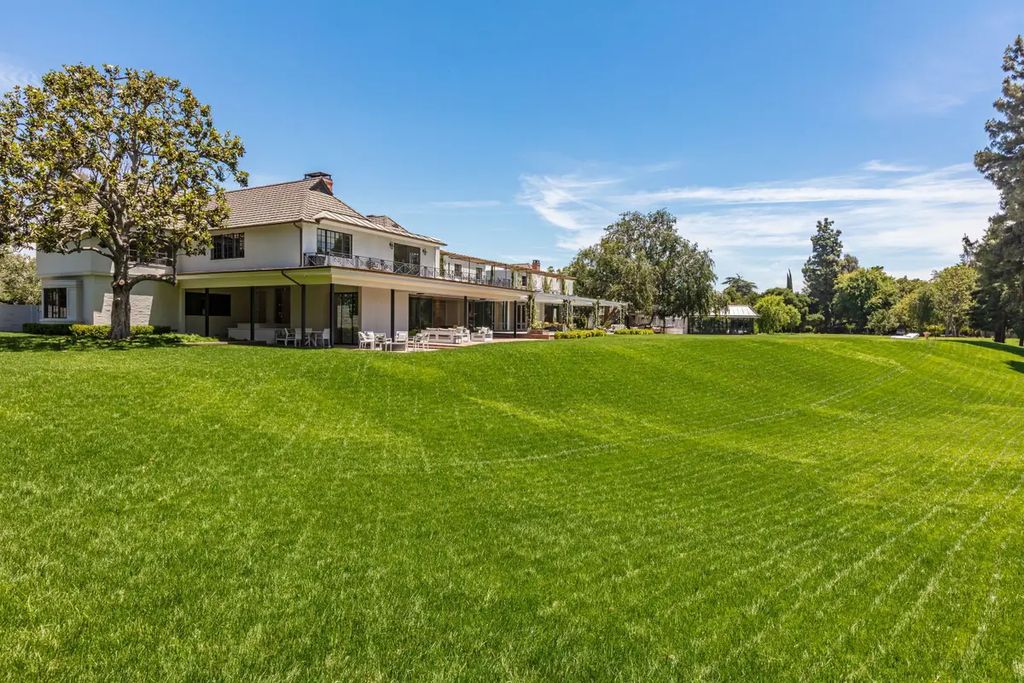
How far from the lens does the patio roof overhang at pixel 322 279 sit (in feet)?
74.5

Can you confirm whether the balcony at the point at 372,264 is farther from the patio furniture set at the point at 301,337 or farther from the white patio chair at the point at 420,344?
the white patio chair at the point at 420,344

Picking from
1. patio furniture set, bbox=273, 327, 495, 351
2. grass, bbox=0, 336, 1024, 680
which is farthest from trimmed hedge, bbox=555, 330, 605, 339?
grass, bbox=0, 336, 1024, 680

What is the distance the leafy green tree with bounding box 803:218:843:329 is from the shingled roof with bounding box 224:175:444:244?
92.8 metres

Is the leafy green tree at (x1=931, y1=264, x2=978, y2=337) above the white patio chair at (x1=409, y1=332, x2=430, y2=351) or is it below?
above

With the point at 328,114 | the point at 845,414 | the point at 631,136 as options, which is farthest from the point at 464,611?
the point at 631,136

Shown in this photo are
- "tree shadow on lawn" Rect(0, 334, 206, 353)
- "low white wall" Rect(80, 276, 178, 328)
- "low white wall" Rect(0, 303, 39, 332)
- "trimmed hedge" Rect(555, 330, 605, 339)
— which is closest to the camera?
"tree shadow on lawn" Rect(0, 334, 206, 353)

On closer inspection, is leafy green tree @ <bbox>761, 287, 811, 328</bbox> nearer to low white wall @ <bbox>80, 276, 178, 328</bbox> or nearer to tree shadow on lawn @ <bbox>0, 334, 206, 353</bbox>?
low white wall @ <bbox>80, 276, 178, 328</bbox>

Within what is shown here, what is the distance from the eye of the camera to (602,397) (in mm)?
15102

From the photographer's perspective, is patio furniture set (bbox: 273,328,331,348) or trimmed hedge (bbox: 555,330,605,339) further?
trimmed hedge (bbox: 555,330,605,339)

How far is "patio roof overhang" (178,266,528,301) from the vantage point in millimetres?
22708

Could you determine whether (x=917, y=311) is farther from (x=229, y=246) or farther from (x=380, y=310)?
(x=229, y=246)

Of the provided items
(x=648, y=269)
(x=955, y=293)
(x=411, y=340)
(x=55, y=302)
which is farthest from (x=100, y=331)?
(x=955, y=293)

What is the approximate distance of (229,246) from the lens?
91.2 ft

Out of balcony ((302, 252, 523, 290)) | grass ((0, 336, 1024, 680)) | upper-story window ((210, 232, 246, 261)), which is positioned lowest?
grass ((0, 336, 1024, 680))
